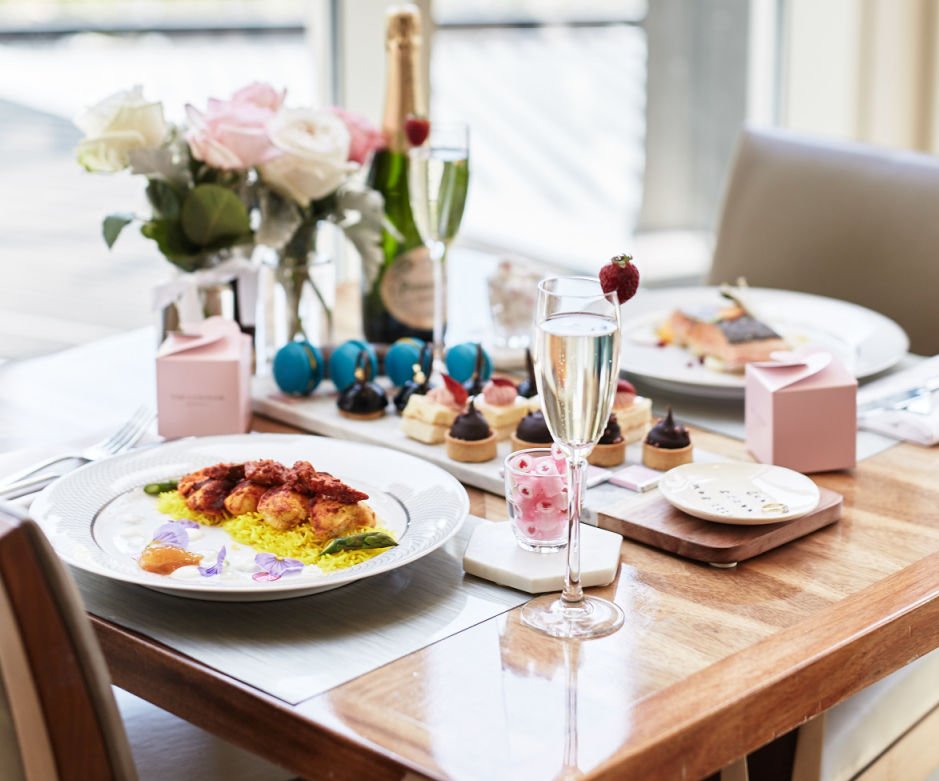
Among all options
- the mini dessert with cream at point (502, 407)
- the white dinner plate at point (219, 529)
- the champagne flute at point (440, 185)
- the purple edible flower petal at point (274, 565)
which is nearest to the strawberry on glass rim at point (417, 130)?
the champagne flute at point (440, 185)

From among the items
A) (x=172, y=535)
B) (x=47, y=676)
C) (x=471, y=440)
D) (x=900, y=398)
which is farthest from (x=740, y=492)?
(x=47, y=676)

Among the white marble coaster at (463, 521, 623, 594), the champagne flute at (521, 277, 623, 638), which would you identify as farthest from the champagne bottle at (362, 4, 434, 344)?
the champagne flute at (521, 277, 623, 638)

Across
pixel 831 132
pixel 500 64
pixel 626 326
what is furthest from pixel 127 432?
pixel 831 132

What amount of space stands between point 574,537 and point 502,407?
44 centimetres

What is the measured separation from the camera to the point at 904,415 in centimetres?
134

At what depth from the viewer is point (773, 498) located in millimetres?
1079

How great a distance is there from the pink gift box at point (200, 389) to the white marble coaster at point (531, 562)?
1.38 feet

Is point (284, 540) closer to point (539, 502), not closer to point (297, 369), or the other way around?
point (539, 502)

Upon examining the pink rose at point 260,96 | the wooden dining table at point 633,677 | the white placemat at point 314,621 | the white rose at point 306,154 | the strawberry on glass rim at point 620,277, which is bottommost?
the wooden dining table at point 633,677

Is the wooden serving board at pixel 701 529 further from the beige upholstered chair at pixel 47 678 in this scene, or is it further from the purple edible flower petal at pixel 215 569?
the beige upholstered chair at pixel 47 678

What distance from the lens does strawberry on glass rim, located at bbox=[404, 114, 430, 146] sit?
4.84 feet

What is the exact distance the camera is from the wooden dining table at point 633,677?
74 cm

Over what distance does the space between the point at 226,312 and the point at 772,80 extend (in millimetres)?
2689

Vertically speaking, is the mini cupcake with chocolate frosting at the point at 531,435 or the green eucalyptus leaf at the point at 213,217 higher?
the green eucalyptus leaf at the point at 213,217
